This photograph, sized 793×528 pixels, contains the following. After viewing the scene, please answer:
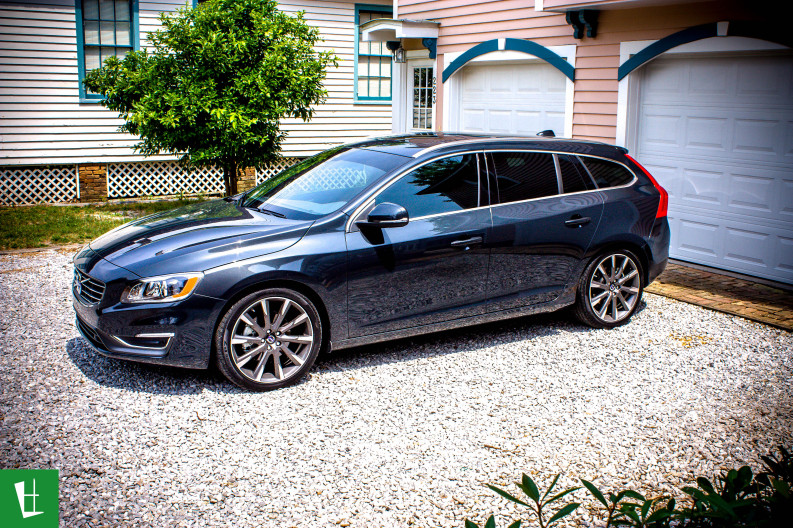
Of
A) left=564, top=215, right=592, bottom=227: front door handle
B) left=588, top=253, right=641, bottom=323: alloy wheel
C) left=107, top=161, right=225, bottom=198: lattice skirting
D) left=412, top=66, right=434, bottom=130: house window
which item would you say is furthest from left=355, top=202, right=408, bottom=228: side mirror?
left=107, top=161, right=225, bottom=198: lattice skirting

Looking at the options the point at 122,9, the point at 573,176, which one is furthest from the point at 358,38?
the point at 573,176

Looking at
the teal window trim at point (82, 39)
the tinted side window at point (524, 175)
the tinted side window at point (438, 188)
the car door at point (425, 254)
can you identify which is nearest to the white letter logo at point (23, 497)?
the car door at point (425, 254)

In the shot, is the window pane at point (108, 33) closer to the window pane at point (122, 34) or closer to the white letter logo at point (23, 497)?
the window pane at point (122, 34)

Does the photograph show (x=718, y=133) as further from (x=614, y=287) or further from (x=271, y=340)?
(x=271, y=340)

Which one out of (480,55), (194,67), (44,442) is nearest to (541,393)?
(44,442)

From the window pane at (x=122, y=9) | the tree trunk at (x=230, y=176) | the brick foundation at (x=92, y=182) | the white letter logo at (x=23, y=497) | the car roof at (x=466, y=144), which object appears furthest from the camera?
the brick foundation at (x=92, y=182)

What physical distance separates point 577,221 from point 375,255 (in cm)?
Result: 193

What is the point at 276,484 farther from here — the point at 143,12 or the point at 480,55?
the point at 143,12

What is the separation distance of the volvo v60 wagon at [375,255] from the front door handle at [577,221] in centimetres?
1

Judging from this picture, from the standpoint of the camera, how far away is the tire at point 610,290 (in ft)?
21.3

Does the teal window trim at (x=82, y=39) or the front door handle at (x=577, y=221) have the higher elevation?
the teal window trim at (x=82, y=39)

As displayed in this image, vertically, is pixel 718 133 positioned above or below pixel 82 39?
below

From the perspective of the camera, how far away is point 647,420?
4.83 m

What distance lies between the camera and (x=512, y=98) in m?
11.4
